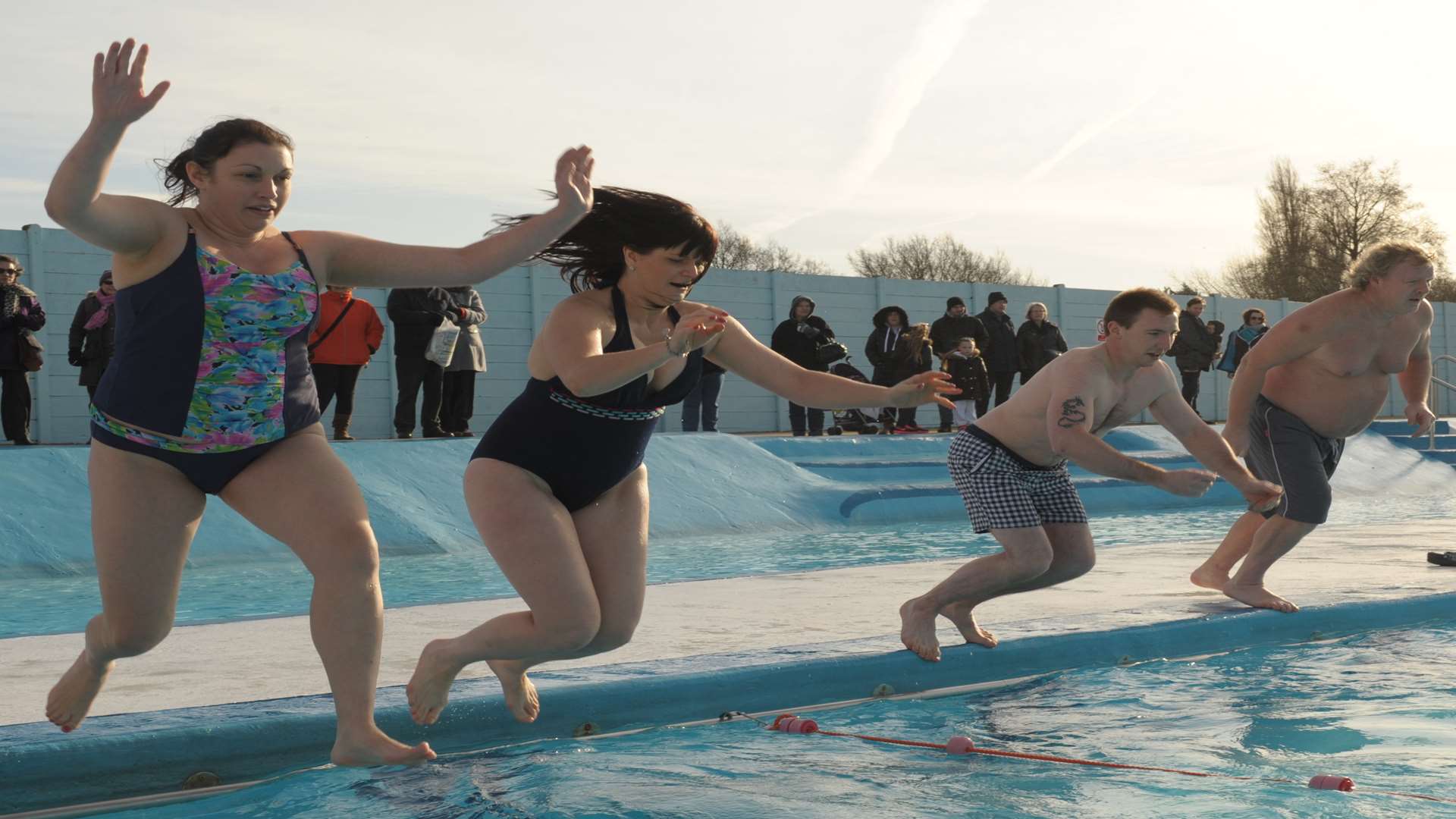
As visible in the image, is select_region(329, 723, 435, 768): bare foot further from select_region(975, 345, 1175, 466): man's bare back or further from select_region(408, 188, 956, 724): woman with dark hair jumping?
select_region(975, 345, 1175, 466): man's bare back

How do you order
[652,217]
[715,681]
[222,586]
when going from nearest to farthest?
[652,217], [715,681], [222,586]

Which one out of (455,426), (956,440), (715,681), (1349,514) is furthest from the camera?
(1349,514)

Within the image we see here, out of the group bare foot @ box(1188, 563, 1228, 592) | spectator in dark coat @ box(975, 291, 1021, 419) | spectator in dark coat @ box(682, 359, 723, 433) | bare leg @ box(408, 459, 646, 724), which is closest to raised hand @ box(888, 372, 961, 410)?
bare leg @ box(408, 459, 646, 724)

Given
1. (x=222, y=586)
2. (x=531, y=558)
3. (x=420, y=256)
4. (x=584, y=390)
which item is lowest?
(x=222, y=586)

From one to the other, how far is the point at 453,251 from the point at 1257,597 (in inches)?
163

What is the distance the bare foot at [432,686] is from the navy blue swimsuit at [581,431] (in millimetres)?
545

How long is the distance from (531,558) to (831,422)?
57.0 feet

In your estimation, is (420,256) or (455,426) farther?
(455,426)

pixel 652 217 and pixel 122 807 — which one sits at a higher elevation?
pixel 652 217

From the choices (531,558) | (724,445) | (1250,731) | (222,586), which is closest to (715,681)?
(531,558)

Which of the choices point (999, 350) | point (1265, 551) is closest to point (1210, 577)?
point (1265, 551)

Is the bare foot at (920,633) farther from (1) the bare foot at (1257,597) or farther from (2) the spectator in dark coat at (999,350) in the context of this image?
(2) the spectator in dark coat at (999,350)

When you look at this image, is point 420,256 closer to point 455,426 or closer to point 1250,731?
point 1250,731

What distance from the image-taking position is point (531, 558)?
404 cm
